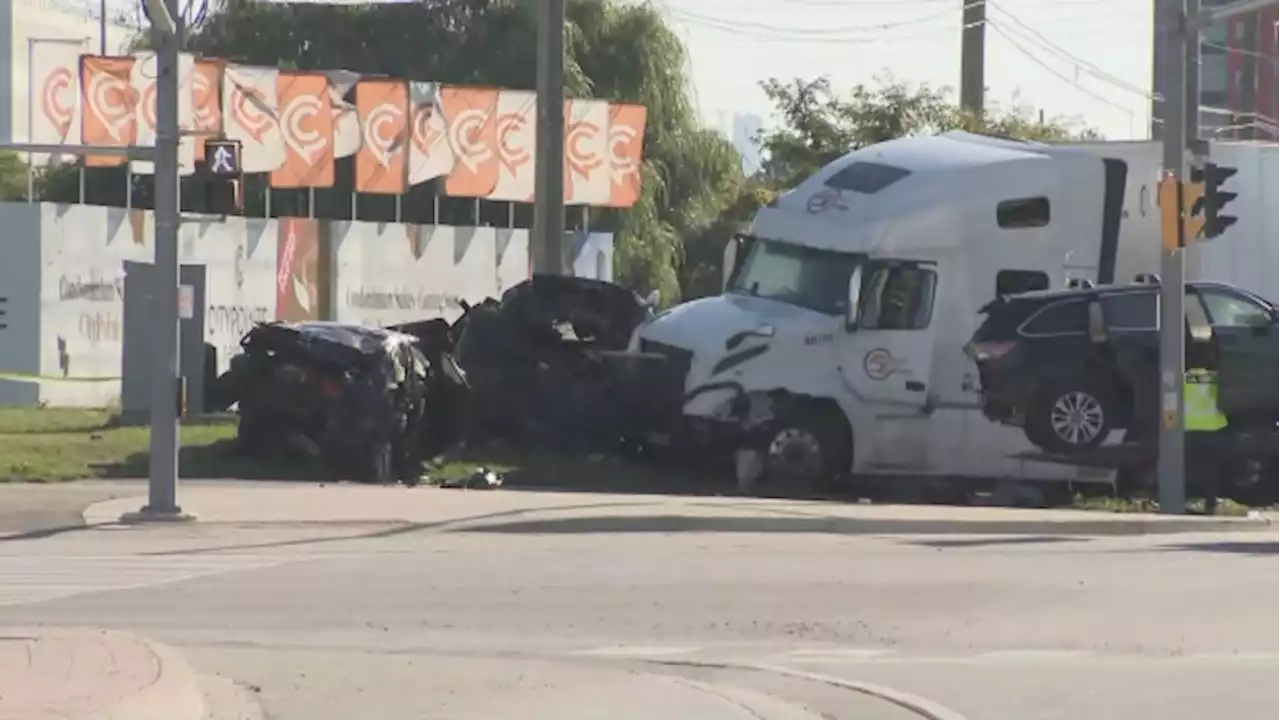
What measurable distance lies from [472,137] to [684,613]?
32.4 metres

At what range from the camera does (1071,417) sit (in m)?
23.9

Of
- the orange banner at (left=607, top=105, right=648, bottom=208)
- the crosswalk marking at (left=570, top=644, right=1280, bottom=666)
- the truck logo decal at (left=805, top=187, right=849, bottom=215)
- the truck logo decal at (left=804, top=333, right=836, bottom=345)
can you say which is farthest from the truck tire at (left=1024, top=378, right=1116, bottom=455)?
the orange banner at (left=607, top=105, right=648, bottom=208)

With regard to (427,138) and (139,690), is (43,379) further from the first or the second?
(139,690)

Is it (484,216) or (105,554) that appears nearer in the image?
(105,554)

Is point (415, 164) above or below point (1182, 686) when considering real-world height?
above

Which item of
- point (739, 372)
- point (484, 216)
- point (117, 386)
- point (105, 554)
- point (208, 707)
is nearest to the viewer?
point (208, 707)

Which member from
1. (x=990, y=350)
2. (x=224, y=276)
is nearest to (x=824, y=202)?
(x=990, y=350)

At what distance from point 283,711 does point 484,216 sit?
48.6 metres

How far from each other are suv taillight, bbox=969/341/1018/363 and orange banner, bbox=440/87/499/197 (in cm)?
2320

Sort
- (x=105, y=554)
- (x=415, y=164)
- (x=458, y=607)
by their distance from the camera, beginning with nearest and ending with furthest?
(x=458, y=607) < (x=105, y=554) < (x=415, y=164)

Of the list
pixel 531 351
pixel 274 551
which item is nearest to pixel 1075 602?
pixel 274 551

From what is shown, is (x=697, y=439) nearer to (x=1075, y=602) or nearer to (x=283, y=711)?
(x=1075, y=602)

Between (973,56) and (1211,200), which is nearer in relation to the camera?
(1211,200)

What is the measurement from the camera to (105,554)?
709 inches
